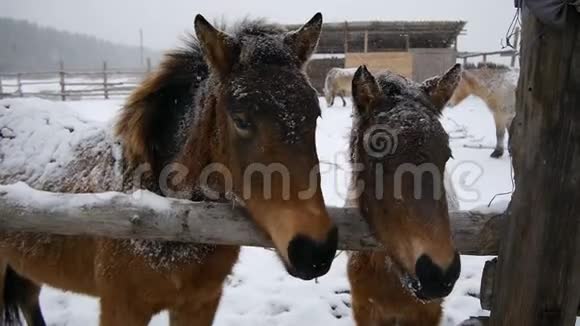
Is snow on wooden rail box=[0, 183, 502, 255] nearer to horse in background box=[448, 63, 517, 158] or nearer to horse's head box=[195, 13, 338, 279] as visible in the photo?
horse's head box=[195, 13, 338, 279]

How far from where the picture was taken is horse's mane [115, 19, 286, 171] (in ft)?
7.72

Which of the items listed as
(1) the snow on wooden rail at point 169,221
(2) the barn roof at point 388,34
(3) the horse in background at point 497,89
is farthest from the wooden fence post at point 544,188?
(2) the barn roof at point 388,34

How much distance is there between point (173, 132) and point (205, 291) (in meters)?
0.91

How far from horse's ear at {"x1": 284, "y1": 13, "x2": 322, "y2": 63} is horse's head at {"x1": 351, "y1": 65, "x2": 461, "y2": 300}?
29 centimetres

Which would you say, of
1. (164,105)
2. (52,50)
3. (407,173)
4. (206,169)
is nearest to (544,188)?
(407,173)

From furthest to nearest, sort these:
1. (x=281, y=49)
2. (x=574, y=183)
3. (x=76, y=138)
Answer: (x=76, y=138) → (x=281, y=49) → (x=574, y=183)

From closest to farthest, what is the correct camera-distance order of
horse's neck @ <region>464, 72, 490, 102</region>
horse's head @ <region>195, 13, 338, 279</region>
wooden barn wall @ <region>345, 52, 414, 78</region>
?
horse's head @ <region>195, 13, 338, 279</region> → horse's neck @ <region>464, 72, 490, 102</region> → wooden barn wall @ <region>345, 52, 414, 78</region>

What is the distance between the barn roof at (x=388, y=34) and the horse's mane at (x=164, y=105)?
60.2 ft

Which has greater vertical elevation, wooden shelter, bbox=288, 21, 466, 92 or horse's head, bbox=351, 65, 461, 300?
wooden shelter, bbox=288, 21, 466, 92

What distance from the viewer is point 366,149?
222 centimetres

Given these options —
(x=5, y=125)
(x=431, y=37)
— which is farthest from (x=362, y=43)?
(x=5, y=125)

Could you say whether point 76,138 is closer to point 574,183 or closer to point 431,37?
point 574,183

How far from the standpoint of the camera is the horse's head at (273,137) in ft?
5.45

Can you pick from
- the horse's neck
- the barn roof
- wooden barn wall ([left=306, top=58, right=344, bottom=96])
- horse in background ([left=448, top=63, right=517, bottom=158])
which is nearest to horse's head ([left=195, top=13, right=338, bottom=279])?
horse in background ([left=448, top=63, right=517, bottom=158])
